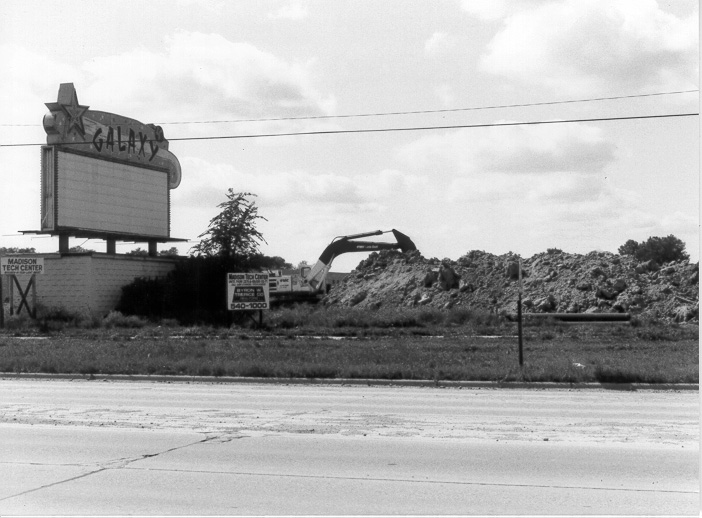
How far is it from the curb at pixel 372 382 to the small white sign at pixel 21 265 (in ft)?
75.2

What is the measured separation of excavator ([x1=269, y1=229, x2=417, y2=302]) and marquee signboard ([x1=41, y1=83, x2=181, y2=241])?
8.89 metres

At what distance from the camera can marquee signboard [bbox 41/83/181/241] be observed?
1762 inches

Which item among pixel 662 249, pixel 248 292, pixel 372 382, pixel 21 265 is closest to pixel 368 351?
pixel 372 382

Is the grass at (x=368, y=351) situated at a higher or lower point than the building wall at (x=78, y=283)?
lower

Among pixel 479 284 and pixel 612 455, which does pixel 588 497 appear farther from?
pixel 479 284

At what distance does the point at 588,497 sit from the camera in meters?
7.75

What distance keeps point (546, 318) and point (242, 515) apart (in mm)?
35587

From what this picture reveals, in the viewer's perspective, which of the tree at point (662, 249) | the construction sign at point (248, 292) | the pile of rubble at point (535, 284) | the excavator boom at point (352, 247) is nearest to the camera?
the construction sign at point (248, 292)

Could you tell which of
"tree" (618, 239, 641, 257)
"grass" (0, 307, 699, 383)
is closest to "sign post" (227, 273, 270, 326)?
"grass" (0, 307, 699, 383)

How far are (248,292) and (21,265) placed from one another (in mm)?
13575

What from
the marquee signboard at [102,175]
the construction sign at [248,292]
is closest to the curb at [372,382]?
the construction sign at [248,292]

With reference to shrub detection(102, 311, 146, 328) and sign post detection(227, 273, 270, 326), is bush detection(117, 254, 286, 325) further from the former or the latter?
sign post detection(227, 273, 270, 326)

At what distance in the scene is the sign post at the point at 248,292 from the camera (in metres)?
37.6

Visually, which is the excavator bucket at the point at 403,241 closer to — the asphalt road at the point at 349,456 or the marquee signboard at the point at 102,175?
the marquee signboard at the point at 102,175
